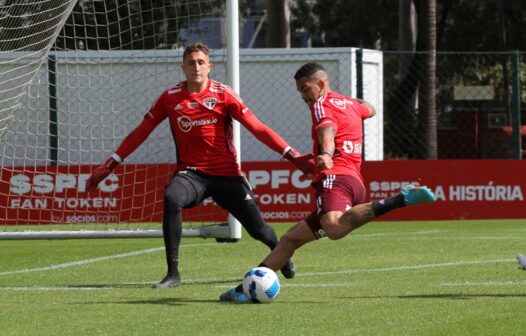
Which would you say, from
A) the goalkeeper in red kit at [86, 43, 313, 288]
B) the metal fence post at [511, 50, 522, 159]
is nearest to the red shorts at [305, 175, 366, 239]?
the goalkeeper in red kit at [86, 43, 313, 288]

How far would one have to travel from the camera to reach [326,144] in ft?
31.9

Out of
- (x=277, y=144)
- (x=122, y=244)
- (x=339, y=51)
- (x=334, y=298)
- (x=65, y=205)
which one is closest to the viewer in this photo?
(x=334, y=298)

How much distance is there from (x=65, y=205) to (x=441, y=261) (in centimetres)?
760

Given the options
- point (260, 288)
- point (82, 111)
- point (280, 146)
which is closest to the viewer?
point (260, 288)

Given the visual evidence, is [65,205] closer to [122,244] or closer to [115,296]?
[122,244]

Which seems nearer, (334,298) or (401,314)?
(401,314)

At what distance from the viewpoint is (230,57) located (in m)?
13.4

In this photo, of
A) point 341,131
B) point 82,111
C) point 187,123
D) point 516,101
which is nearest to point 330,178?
point 341,131

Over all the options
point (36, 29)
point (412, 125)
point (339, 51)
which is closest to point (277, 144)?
point (36, 29)

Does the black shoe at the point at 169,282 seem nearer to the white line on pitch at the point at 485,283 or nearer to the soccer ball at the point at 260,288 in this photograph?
the soccer ball at the point at 260,288

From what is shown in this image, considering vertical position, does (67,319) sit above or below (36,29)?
below

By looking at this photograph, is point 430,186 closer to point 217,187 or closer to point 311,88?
point 217,187

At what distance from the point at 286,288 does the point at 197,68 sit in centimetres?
199

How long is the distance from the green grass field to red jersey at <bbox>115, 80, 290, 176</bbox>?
104 cm
